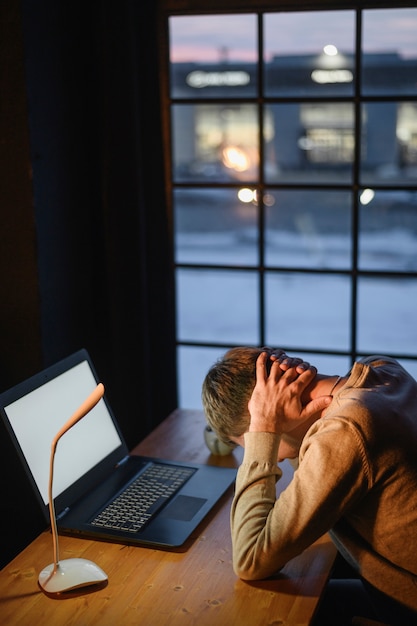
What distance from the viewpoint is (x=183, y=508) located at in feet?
6.76

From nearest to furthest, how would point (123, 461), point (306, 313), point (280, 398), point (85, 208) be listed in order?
point (280, 398) < point (123, 461) < point (85, 208) < point (306, 313)

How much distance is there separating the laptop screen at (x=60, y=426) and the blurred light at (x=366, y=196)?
4.58ft

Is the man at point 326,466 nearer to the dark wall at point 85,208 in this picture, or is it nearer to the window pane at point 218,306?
the dark wall at point 85,208

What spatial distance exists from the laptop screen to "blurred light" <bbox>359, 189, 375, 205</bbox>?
1.40m

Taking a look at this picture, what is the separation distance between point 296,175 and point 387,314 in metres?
0.67

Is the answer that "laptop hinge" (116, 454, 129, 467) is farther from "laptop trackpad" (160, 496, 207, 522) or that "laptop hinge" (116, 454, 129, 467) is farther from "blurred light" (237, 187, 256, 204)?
"blurred light" (237, 187, 256, 204)

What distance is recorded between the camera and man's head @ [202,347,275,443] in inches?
74.8

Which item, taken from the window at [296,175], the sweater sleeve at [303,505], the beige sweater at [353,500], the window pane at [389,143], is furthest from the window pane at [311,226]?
the sweater sleeve at [303,505]

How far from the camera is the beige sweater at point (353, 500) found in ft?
5.45

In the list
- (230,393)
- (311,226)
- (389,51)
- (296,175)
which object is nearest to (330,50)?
(389,51)

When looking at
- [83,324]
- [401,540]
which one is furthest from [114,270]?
[401,540]

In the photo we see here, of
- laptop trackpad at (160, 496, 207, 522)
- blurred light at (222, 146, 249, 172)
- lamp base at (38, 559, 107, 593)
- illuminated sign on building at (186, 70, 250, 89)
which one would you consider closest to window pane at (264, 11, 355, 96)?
illuminated sign on building at (186, 70, 250, 89)

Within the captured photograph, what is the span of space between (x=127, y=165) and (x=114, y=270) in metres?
0.40

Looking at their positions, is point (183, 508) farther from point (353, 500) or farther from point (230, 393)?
point (353, 500)
